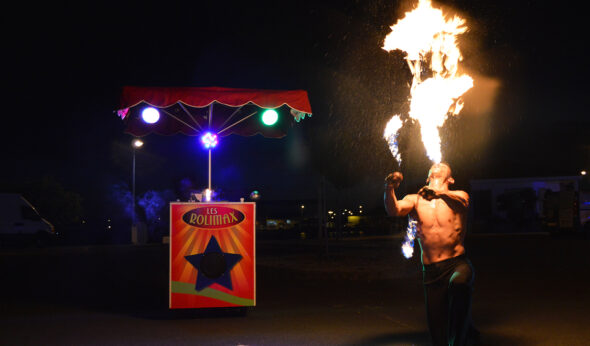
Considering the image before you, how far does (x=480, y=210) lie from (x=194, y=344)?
51.7 m

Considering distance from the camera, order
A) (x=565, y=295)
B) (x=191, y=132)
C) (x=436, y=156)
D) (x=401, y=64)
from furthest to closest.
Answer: (x=401, y=64) → (x=191, y=132) → (x=565, y=295) → (x=436, y=156)

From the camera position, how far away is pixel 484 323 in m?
7.68

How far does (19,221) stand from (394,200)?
2820 cm

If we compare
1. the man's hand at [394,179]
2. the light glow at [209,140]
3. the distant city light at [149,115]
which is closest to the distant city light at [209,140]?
the light glow at [209,140]

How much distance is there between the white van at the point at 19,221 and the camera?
28.3m

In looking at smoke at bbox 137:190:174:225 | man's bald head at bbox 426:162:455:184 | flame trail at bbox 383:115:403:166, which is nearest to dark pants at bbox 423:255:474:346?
man's bald head at bbox 426:162:455:184

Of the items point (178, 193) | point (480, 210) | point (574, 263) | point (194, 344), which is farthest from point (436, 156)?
point (480, 210)

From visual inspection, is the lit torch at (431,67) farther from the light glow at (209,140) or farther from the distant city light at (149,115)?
the distant city light at (149,115)

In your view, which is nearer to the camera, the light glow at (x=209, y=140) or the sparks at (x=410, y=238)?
the sparks at (x=410, y=238)

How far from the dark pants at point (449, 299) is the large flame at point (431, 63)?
1.49 meters

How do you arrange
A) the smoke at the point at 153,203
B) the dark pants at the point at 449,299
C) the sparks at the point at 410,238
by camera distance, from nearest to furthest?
the dark pants at the point at 449,299 → the sparks at the point at 410,238 → the smoke at the point at 153,203

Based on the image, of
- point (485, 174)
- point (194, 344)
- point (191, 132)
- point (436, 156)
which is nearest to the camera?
point (436, 156)

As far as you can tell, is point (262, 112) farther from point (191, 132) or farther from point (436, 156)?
point (436, 156)

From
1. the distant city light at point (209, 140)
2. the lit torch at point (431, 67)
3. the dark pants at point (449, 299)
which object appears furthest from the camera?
the distant city light at point (209, 140)
